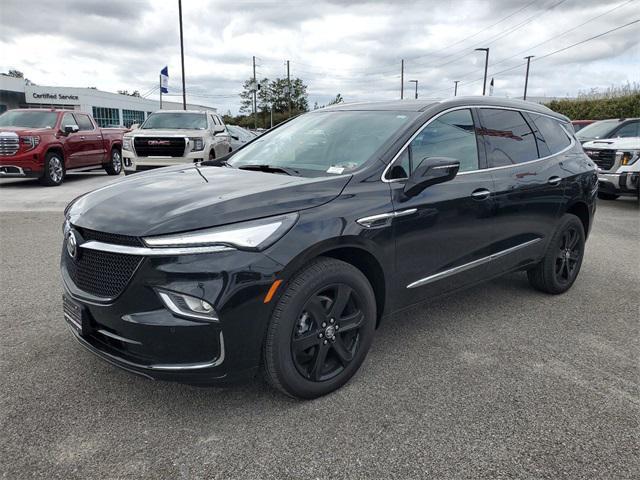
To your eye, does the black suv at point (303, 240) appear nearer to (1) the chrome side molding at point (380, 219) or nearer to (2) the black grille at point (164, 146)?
(1) the chrome side molding at point (380, 219)

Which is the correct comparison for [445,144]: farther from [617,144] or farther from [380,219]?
[617,144]

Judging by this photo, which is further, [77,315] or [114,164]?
[114,164]

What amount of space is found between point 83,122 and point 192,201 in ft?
42.5

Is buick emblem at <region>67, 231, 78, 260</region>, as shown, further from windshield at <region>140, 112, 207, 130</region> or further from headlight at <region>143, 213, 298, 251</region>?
windshield at <region>140, 112, 207, 130</region>

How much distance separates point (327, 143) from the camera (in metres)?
3.64

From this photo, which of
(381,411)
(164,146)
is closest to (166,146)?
(164,146)

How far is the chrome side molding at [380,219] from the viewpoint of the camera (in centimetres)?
296

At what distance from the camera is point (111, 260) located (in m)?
2.56

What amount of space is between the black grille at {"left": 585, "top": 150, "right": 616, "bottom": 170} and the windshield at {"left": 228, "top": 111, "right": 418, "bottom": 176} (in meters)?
8.32

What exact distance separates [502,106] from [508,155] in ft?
1.46

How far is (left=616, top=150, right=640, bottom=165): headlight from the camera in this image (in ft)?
33.0

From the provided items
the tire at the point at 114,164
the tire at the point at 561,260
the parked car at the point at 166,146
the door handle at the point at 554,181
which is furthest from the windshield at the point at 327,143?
the tire at the point at 114,164

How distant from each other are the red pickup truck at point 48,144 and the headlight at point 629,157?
12.5m

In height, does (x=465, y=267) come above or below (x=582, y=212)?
below
